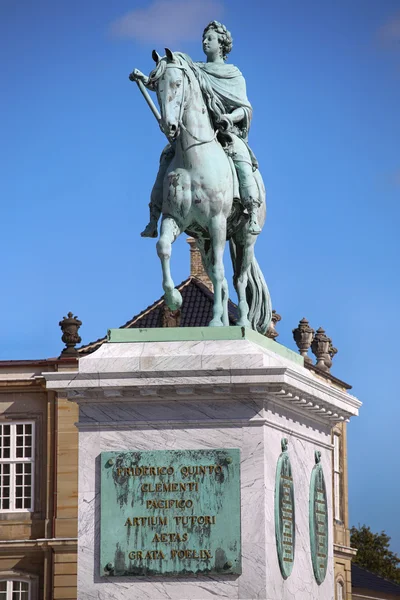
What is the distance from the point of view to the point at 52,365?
184 feet

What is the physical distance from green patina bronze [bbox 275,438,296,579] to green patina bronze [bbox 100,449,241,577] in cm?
54

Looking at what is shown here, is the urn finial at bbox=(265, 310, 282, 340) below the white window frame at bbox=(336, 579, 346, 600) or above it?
above

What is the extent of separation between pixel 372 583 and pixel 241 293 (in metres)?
54.1

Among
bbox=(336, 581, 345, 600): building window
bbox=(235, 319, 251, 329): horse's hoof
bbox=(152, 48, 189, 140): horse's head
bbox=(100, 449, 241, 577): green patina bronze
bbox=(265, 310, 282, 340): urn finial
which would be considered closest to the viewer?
bbox=(100, 449, 241, 577): green patina bronze

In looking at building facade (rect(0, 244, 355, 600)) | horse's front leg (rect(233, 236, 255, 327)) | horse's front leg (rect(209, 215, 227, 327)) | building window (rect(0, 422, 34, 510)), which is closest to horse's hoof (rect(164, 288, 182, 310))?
horse's front leg (rect(209, 215, 227, 327))

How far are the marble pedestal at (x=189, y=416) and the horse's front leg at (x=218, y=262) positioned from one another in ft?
2.27

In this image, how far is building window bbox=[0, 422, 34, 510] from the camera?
56.3 meters

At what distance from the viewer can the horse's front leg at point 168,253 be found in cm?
1659

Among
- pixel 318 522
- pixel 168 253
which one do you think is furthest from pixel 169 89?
pixel 318 522

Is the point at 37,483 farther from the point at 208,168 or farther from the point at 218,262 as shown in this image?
the point at 208,168

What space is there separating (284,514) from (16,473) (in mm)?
40992

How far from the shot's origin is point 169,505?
15.9 m

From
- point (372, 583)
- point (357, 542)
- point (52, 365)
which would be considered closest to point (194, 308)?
point (52, 365)

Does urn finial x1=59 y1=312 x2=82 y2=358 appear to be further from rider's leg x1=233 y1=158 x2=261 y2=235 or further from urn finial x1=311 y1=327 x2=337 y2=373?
rider's leg x1=233 y1=158 x2=261 y2=235
